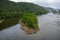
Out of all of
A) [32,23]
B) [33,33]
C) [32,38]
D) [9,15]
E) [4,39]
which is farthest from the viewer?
[9,15]

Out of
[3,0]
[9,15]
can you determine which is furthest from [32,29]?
[3,0]

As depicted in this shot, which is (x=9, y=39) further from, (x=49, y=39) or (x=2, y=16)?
(x=2, y=16)

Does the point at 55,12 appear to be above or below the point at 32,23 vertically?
below

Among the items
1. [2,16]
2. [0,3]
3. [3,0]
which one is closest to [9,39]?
[2,16]

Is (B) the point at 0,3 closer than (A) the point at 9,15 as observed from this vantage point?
No

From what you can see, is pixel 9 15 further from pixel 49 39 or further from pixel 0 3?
pixel 49 39

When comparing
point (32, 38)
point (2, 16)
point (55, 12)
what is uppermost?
point (32, 38)

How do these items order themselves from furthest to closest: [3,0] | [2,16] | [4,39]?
[3,0] < [2,16] < [4,39]

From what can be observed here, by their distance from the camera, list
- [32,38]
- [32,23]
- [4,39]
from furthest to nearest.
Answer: [32,23]
[32,38]
[4,39]

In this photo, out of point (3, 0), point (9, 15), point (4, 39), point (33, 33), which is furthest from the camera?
point (3, 0)
